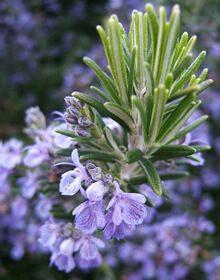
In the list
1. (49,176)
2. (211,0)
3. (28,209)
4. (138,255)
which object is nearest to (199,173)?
(138,255)

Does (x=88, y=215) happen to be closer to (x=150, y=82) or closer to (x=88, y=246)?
(x=88, y=246)

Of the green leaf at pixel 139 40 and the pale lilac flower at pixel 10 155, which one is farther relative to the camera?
the pale lilac flower at pixel 10 155

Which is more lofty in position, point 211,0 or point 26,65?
point 26,65

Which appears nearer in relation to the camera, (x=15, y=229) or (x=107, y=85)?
(x=107, y=85)

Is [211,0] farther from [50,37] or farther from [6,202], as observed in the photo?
Answer: [6,202]

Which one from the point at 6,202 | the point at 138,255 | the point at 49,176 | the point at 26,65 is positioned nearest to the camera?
the point at 49,176

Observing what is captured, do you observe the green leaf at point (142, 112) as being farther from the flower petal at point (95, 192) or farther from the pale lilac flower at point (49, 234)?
the pale lilac flower at point (49, 234)

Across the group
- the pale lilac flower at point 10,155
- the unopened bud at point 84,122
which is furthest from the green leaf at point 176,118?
the pale lilac flower at point 10,155
